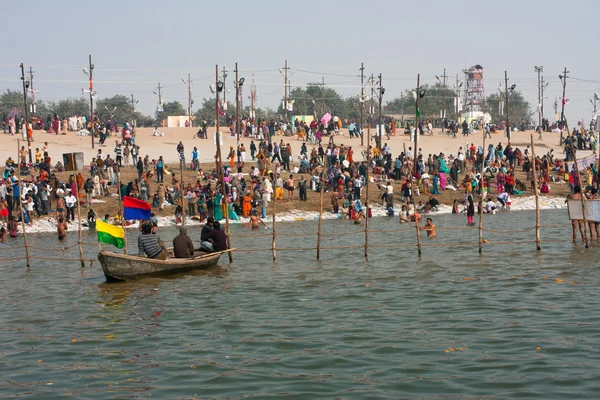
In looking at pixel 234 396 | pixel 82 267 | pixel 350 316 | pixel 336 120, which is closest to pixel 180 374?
pixel 234 396

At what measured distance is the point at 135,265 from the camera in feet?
70.2

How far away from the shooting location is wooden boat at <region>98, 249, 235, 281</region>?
68.9 ft

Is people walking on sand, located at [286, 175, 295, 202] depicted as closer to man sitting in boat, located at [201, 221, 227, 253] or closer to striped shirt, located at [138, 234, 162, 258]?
man sitting in boat, located at [201, 221, 227, 253]

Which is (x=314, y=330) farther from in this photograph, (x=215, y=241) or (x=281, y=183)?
(x=281, y=183)

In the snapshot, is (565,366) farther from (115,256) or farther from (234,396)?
(115,256)

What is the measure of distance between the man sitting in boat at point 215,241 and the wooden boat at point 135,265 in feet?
4.23

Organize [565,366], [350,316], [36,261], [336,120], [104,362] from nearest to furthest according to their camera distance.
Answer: [565,366]
[104,362]
[350,316]
[36,261]
[336,120]

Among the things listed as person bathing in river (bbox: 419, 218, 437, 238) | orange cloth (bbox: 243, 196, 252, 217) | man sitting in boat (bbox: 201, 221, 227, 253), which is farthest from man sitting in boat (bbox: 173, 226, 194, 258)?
orange cloth (bbox: 243, 196, 252, 217)

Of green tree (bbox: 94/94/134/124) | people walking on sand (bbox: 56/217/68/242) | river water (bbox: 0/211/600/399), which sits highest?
green tree (bbox: 94/94/134/124)

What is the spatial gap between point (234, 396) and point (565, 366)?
521cm

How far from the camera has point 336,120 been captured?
223ft

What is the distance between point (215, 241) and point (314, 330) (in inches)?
352

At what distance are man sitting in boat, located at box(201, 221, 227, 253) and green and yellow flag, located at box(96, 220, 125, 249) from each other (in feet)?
8.68

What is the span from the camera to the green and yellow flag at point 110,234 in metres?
22.2
